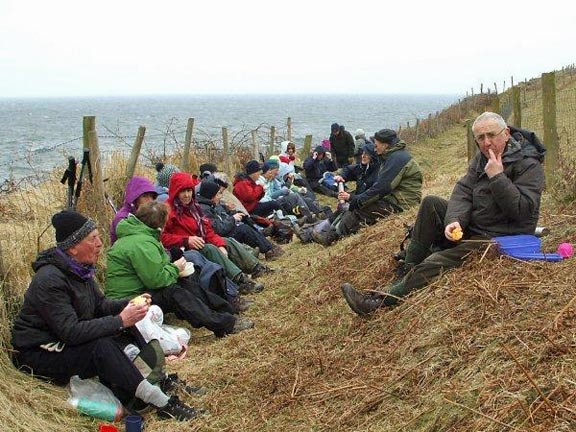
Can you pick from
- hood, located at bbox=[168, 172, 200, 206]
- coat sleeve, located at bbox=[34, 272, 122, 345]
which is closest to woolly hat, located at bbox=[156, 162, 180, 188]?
hood, located at bbox=[168, 172, 200, 206]

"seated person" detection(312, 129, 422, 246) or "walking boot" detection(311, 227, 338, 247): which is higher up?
"seated person" detection(312, 129, 422, 246)

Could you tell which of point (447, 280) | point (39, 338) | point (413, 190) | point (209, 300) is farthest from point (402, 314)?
point (413, 190)

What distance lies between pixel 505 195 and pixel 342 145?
38.5 ft

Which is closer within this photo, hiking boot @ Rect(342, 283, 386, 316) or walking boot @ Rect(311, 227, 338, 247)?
hiking boot @ Rect(342, 283, 386, 316)

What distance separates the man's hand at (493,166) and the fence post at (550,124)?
4512mm

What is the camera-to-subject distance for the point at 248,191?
10.1 meters

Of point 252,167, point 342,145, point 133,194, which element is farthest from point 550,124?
point 342,145

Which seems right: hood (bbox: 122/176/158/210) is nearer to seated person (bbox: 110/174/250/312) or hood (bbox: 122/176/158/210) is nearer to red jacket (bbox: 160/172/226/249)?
seated person (bbox: 110/174/250/312)

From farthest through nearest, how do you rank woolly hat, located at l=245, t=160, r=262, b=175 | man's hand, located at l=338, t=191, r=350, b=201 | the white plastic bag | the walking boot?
woolly hat, located at l=245, t=160, r=262, b=175 < the walking boot < man's hand, located at l=338, t=191, r=350, b=201 < the white plastic bag

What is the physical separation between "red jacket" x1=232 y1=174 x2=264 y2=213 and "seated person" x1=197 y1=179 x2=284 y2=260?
3.52 ft

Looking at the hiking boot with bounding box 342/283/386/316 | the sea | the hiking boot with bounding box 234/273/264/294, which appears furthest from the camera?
the sea

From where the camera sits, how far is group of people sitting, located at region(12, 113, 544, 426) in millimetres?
4336

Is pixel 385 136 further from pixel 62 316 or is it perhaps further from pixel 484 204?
pixel 62 316

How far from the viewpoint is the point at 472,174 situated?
197 inches
